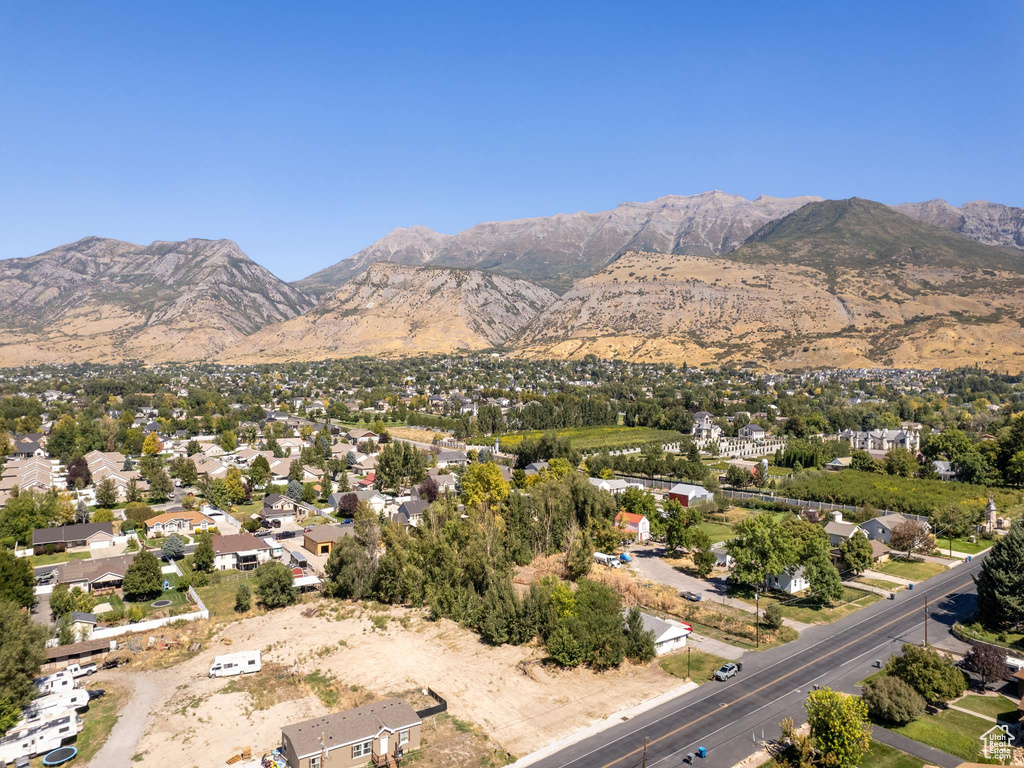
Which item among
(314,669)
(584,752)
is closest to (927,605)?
(584,752)

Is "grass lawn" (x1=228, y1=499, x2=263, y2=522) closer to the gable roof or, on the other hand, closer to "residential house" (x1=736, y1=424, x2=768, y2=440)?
the gable roof

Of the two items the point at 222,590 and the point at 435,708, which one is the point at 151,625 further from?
the point at 435,708

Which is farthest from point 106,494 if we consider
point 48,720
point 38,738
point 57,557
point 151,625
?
point 38,738

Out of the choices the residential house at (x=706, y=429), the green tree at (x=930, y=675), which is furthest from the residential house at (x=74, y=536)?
the residential house at (x=706, y=429)

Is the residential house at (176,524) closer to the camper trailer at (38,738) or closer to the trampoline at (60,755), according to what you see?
the camper trailer at (38,738)

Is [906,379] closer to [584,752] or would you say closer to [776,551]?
[776,551]
